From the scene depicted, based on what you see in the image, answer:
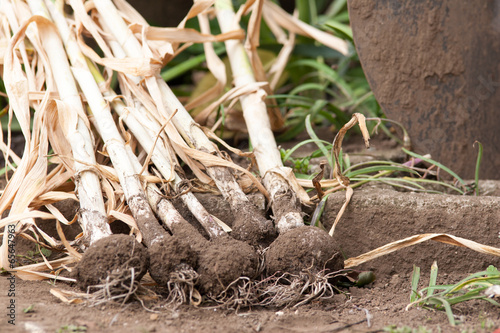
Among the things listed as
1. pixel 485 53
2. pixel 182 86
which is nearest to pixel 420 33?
pixel 485 53

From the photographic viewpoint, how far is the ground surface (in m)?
0.92

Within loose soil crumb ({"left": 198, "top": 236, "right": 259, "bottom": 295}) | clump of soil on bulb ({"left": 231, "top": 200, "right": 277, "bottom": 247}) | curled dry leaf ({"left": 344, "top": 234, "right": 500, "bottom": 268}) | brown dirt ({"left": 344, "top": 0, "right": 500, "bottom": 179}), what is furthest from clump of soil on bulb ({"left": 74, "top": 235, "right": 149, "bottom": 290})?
brown dirt ({"left": 344, "top": 0, "right": 500, "bottom": 179})

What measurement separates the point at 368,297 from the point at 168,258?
0.46 metres

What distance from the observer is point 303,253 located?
1046 millimetres

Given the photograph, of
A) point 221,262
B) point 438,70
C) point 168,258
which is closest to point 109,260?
point 168,258

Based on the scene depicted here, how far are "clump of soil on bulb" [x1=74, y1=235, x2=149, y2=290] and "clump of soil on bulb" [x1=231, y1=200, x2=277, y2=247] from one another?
0.24 m

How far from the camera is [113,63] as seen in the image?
4.68 feet

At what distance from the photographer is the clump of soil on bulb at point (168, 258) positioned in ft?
3.23

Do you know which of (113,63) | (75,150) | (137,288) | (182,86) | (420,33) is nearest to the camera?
(137,288)

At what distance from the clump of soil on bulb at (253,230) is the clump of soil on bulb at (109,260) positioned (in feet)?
0.78

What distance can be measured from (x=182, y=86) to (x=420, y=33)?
1.49 m

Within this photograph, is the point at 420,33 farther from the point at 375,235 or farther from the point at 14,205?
the point at 14,205

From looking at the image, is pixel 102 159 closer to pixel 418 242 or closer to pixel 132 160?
pixel 132 160

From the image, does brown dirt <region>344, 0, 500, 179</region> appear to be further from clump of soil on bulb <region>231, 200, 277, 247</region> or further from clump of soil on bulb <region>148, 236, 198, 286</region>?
clump of soil on bulb <region>148, 236, 198, 286</region>
